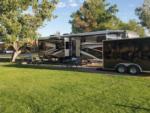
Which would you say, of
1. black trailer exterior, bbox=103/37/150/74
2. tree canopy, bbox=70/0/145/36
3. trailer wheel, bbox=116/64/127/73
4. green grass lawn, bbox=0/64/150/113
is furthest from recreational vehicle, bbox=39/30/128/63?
tree canopy, bbox=70/0/145/36

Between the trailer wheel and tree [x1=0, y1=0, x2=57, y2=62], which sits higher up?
tree [x1=0, y1=0, x2=57, y2=62]

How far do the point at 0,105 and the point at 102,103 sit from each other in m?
3.58

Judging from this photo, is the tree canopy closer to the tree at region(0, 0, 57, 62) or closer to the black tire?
the tree at region(0, 0, 57, 62)

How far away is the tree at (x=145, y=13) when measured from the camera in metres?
58.8

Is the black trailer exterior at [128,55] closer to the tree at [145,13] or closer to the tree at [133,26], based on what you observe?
the tree at [145,13]

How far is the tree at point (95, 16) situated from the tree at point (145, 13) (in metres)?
5.84

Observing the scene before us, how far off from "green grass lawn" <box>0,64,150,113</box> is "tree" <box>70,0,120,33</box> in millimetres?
44643

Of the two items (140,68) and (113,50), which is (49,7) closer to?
(113,50)

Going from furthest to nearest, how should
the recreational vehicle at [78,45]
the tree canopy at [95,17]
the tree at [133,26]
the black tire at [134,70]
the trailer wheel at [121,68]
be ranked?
the tree at [133,26] < the tree canopy at [95,17] < the recreational vehicle at [78,45] < the trailer wheel at [121,68] < the black tire at [134,70]

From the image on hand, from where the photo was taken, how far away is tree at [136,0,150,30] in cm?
5884

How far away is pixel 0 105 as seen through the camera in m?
9.73

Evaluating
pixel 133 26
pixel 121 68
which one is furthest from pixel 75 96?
pixel 133 26

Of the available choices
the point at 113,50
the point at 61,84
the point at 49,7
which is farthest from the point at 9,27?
the point at 61,84

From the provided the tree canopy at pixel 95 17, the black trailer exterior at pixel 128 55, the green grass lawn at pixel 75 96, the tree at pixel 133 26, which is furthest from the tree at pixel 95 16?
the green grass lawn at pixel 75 96
